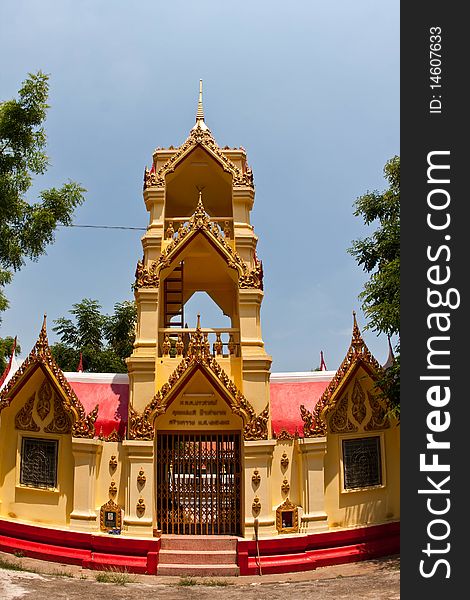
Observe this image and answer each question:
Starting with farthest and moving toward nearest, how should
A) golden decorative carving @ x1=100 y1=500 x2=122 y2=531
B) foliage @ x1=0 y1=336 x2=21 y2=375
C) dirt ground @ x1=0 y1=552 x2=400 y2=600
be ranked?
foliage @ x1=0 y1=336 x2=21 y2=375 < golden decorative carving @ x1=100 y1=500 x2=122 y2=531 < dirt ground @ x1=0 y1=552 x2=400 y2=600

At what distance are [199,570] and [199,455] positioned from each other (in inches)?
97.5

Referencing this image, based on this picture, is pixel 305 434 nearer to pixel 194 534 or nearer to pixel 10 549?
pixel 194 534

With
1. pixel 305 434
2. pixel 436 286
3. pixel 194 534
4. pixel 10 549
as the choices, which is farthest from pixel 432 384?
pixel 10 549

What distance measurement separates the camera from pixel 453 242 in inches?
308

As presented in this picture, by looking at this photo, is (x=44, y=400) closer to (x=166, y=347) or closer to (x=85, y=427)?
(x=85, y=427)

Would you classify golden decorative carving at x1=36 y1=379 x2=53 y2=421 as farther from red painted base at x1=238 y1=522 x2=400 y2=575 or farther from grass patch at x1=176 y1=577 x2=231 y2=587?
red painted base at x1=238 y1=522 x2=400 y2=575

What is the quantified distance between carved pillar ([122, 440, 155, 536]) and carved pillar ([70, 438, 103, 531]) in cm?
80

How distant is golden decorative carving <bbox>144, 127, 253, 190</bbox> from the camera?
14.8 m

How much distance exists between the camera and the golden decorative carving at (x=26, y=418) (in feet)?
43.4

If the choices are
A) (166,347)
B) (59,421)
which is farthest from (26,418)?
(166,347)

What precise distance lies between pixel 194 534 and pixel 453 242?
8.97m

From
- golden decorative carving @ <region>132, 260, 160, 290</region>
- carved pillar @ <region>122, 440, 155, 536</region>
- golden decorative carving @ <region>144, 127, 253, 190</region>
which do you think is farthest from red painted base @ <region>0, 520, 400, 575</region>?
golden decorative carving @ <region>144, 127, 253, 190</region>

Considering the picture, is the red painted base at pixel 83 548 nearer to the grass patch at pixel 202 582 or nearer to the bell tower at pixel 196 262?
the grass patch at pixel 202 582

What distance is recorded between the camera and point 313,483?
40.9 feet
